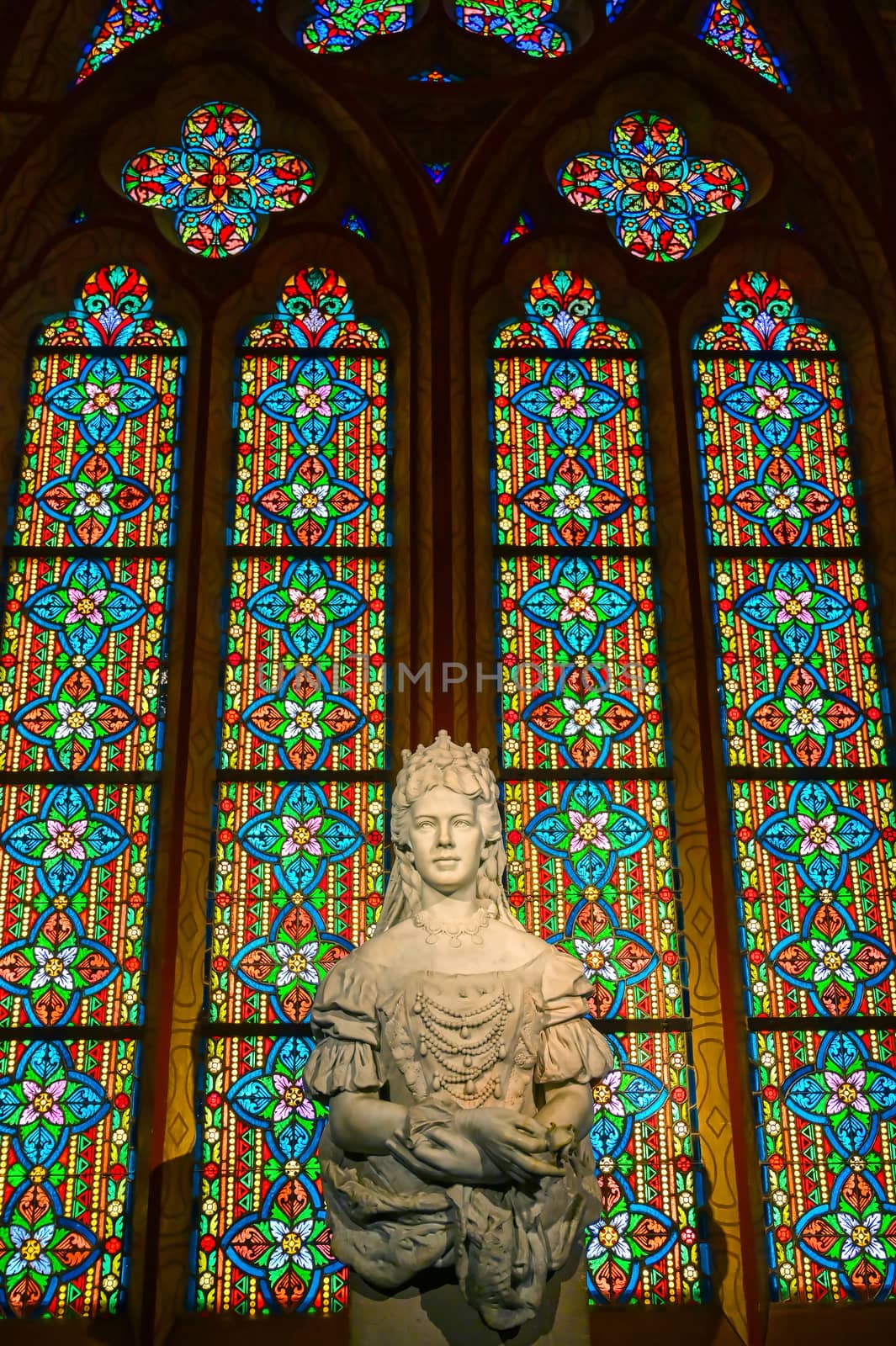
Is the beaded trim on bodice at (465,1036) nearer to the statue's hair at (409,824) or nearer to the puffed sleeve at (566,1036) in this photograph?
the puffed sleeve at (566,1036)

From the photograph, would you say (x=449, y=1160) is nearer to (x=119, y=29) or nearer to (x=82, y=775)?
(x=82, y=775)

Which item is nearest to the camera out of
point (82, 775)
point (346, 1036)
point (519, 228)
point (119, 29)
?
point (346, 1036)

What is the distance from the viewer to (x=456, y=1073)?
431 centimetres

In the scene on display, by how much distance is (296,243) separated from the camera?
742 cm

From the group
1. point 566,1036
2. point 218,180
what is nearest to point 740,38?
point 218,180

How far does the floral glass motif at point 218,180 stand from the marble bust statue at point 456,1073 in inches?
135

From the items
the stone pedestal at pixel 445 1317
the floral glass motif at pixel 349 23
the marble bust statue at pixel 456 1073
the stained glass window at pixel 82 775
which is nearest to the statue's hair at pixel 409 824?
the marble bust statue at pixel 456 1073

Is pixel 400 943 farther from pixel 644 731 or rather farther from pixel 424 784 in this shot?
pixel 644 731

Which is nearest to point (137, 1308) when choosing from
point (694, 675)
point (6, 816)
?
point (6, 816)

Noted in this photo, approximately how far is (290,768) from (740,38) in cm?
384

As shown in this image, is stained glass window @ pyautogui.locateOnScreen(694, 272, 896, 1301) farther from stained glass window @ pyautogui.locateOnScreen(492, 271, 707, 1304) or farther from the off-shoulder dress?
the off-shoulder dress

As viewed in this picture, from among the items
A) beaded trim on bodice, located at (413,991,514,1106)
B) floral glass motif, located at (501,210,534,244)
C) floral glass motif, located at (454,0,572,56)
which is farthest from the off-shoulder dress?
floral glass motif, located at (454,0,572,56)

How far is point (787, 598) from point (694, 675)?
542 mm

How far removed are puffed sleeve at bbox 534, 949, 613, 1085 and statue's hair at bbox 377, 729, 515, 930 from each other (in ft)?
0.78
